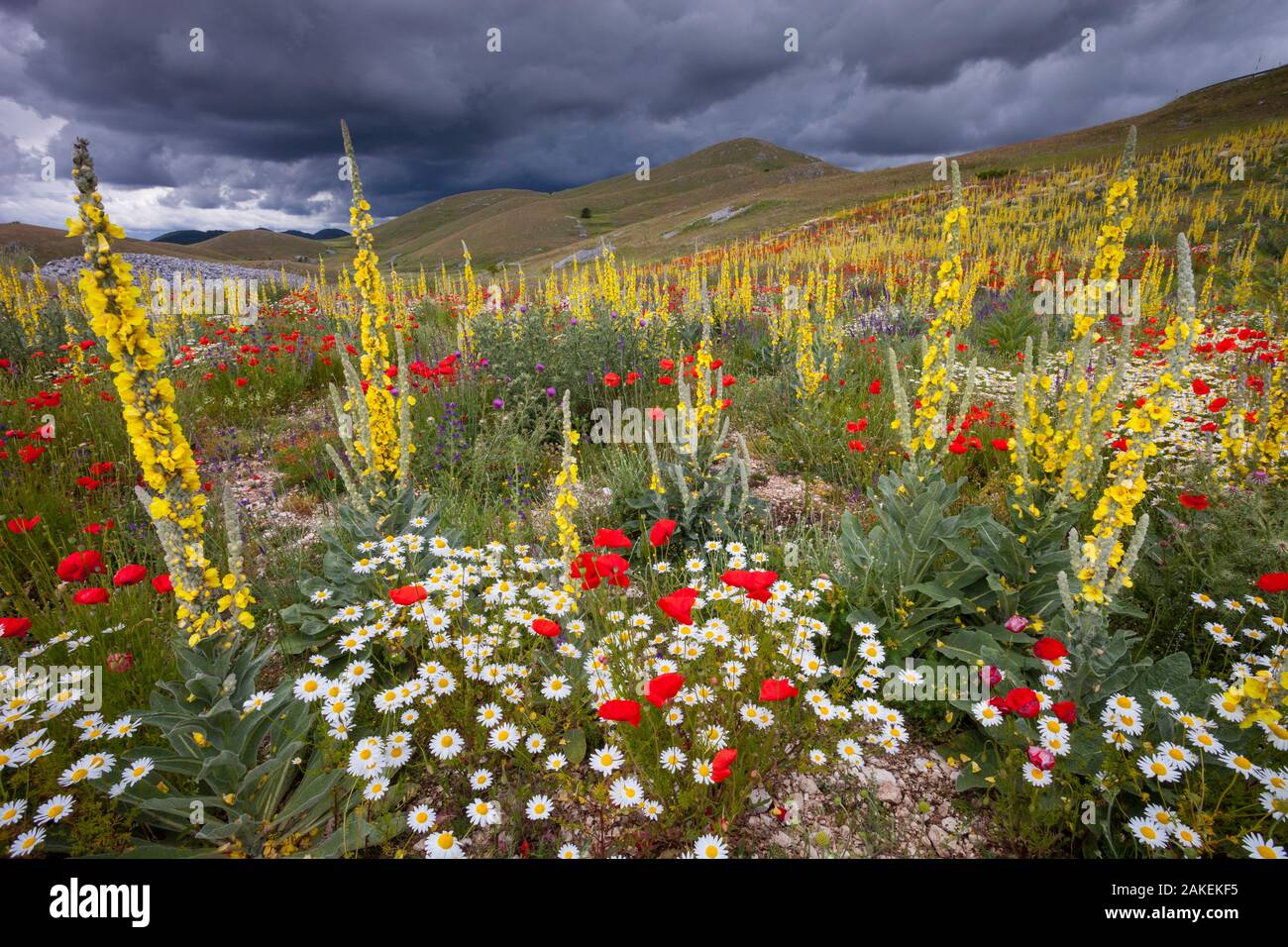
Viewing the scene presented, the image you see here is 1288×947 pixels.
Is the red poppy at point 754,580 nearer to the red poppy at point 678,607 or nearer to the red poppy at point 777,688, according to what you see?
the red poppy at point 678,607

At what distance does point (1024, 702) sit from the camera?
5.99ft

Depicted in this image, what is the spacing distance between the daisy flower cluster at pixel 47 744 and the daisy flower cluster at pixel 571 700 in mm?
625

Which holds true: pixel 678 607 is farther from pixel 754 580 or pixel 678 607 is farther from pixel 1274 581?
pixel 1274 581

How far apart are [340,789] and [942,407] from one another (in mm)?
3327

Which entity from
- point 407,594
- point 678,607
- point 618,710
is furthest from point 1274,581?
point 407,594

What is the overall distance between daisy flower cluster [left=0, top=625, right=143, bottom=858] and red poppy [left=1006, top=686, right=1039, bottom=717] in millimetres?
3062

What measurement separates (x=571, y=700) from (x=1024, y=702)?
5.89ft

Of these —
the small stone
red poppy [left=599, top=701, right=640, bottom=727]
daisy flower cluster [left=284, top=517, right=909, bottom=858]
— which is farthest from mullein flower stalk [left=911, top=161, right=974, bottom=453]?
red poppy [left=599, top=701, right=640, bottom=727]

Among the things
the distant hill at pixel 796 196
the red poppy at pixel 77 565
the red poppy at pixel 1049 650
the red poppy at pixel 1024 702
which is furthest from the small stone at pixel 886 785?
the distant hill at pixel 796 196

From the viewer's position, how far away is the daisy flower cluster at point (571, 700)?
1.94m

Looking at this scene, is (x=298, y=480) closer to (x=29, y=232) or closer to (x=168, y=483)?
(x=168, y=483)

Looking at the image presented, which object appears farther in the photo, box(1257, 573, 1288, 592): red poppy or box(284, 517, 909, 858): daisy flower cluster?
box(1257, 573, 1288, 592): red poppy

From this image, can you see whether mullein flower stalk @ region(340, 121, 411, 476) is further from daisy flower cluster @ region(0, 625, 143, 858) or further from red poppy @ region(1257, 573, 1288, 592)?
red poppy @ region(1257, 573, 1288, 592)

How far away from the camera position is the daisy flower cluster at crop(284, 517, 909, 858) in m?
1.94
